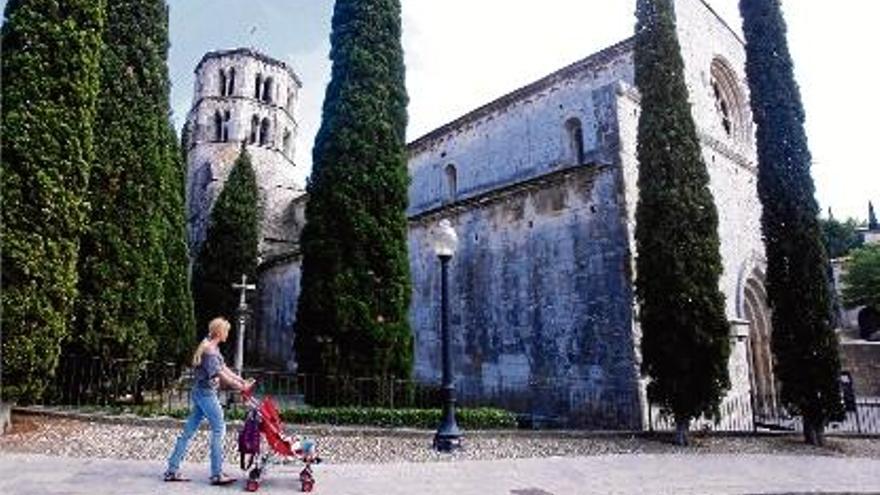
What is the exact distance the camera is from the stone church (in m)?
15.6

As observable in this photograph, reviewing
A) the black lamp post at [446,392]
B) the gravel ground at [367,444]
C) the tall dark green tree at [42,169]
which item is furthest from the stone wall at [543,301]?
the tall dark green tree at [42,169]

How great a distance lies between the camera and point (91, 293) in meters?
11.5

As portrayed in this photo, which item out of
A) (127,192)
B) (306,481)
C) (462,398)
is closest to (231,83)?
(462,398)

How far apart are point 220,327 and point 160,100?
8.71 m

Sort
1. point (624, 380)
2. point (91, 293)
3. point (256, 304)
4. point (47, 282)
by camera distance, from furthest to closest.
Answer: point (256, 304)
point (624, 380)
point (91, 293)
point (47, 282)

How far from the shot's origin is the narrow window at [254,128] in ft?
133

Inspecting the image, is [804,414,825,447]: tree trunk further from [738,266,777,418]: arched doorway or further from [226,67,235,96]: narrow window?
[226,67,235,96]: narrow window

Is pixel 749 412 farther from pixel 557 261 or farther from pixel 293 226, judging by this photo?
pixel 293 226

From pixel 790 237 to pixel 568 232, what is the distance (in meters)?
5.25

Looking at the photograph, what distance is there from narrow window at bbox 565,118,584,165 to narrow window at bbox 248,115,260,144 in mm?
26198

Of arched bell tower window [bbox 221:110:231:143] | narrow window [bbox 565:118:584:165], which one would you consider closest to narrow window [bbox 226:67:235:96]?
arched bell tower window [bbox 221:110:231:143]

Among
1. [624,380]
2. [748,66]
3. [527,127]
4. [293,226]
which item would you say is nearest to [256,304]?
[293,226]

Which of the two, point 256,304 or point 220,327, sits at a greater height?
point 256,304

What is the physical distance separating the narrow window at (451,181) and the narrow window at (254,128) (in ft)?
67.5
